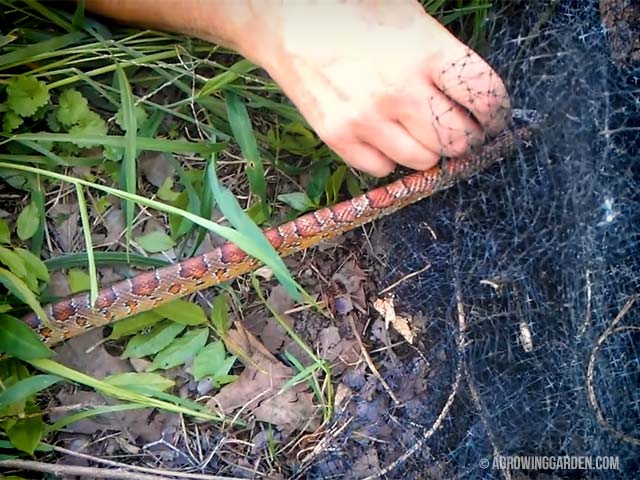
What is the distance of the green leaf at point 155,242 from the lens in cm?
185

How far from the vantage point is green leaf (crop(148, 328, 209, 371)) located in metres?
1.79

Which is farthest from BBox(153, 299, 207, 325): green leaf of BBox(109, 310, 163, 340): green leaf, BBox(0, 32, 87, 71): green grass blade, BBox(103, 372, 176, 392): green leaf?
BBox(0, 32, 87, 71): green grass blade

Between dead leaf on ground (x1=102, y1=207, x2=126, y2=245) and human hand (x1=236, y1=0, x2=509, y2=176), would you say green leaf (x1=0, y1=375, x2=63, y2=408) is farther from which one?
human hand (x1=236, y1=0, x2=509, y2=176)

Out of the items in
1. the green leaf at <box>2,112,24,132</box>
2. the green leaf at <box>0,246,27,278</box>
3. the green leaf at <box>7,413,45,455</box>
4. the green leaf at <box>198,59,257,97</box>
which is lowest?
the green leaf at <box>7,413,45,455</box>

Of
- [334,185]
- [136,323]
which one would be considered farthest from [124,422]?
[334,185]

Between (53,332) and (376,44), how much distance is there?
32.9 inches

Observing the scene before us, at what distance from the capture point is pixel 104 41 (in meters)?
1.82

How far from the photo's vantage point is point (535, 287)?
161cm

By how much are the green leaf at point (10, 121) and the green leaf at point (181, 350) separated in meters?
0.54

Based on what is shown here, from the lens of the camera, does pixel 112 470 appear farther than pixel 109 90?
No

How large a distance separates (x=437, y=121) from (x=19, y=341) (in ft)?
2.86

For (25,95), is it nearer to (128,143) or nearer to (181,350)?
(128,143)

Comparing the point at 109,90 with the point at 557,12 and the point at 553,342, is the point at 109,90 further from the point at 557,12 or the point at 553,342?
the point at 553,342

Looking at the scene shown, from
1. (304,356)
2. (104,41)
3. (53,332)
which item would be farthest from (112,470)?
(104,41)
